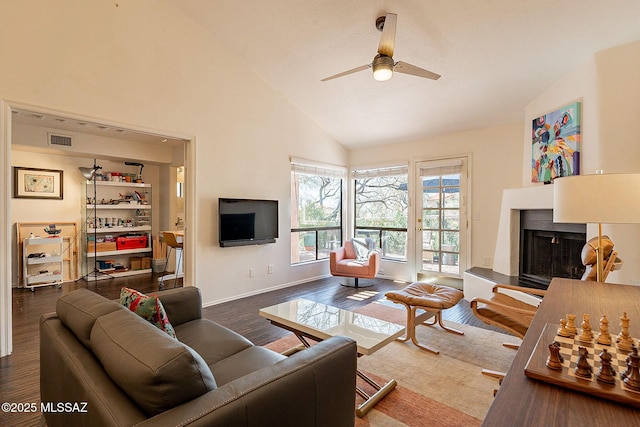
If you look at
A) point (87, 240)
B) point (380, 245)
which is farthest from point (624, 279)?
point (87, 240)

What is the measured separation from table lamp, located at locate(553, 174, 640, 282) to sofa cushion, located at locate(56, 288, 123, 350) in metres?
2.22

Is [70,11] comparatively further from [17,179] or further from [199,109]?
[17,179]

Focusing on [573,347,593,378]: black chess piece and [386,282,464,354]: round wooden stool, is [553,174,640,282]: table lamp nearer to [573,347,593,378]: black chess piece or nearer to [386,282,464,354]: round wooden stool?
[573,347,593,378]: black chess piece

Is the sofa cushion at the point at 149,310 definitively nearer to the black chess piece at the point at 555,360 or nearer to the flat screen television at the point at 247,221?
the black chess piece at the point at 555,360

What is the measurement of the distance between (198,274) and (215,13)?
3.01 meters

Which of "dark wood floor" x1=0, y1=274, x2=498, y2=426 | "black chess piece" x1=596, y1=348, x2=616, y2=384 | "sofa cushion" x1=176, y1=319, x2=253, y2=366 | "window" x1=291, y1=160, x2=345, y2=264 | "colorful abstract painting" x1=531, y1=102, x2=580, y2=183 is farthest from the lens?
"window" x1=291, y1=160, x2=345, y2=264

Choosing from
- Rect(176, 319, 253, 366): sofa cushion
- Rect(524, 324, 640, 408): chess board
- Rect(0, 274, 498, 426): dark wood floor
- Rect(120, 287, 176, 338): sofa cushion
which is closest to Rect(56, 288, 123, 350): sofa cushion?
Rect(120, 287, 176, 338): sofa cushion

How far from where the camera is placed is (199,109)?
12.3ft

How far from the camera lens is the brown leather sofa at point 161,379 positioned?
0.89m

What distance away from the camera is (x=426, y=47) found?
3186 millimetres

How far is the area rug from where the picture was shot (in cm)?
182

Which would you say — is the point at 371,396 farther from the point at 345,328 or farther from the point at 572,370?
the point at 572,370

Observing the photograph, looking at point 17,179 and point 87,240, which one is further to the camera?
point 87,240

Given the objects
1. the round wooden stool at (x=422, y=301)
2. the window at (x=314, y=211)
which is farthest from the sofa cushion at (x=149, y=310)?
the window at (x=314, y=211)
